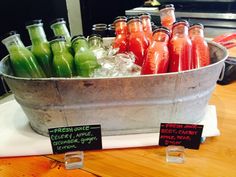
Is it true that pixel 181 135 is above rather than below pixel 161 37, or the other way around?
below

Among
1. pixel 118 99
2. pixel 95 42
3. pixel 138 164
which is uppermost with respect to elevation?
pixel 95 42

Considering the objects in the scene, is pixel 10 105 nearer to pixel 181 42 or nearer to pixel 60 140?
pixel 60 140

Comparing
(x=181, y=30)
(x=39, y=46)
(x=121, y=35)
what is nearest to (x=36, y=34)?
(x=39, y=46)

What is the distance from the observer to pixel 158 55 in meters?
0.60

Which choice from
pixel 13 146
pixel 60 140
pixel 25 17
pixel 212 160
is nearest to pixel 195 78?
pixel 212 160

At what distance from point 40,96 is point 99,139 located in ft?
0.59

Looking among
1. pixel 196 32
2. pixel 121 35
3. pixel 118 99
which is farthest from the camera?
pixel 121 35

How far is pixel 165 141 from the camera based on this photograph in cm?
61

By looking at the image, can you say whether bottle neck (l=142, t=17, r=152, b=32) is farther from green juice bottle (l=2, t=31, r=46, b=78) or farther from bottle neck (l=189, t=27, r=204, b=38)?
green juice bottle (l=2, t=31, r=46, b=78)

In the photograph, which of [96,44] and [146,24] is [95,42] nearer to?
[96,44]

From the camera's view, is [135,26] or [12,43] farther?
[135,26]

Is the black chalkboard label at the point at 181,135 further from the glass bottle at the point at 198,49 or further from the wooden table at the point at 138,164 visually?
the glass bottle at the point at 198,49

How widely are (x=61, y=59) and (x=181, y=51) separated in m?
0.31

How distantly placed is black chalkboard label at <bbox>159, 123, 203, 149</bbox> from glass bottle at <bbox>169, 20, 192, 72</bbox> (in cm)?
14
